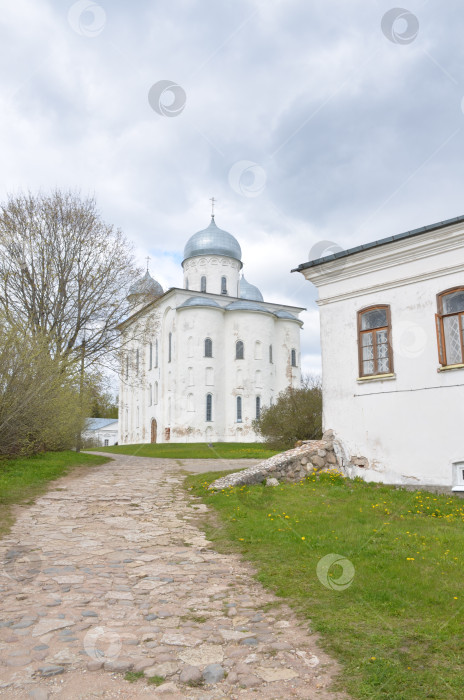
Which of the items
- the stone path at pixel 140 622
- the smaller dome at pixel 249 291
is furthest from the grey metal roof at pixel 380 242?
the smaller dome at pixel 249 291

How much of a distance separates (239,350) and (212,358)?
7.23 feet

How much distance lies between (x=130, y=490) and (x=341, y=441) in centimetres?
479

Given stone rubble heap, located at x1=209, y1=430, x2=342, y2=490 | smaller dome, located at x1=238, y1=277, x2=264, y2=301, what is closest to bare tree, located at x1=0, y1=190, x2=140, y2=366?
stone rubble heap, located at x1=209, y1=430, x2=342, y2=490

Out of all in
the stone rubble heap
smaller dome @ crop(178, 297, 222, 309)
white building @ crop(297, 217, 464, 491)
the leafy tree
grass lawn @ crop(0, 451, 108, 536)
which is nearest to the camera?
grass lawn @ crop(0, 451, 108, 536)

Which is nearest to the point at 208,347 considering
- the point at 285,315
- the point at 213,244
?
the point at 285,315

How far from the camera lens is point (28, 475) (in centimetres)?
1289

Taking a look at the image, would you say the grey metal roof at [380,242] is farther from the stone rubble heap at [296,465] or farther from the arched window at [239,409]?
the arched window at [239,409]

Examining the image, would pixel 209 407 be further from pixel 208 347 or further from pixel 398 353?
pixel 398 353

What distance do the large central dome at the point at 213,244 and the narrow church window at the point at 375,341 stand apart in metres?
31.4

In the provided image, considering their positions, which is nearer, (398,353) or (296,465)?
(398,353)

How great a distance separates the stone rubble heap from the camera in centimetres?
1138

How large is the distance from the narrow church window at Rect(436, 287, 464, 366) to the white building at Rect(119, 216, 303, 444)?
25.9 metres

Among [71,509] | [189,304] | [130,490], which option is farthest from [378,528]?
[189,304]

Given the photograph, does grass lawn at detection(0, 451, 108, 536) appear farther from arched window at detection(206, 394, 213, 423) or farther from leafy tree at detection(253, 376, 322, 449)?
arched window at detection(206, 394, 213, 423)
